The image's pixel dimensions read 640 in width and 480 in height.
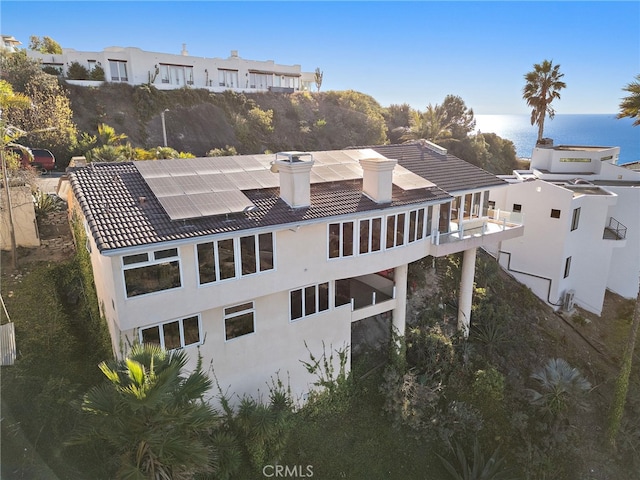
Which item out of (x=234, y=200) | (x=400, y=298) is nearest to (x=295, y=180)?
(x=234, y=200)

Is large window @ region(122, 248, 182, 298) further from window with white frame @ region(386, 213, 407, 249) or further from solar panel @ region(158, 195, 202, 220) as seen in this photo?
window with white frame @ region(386, 213, 407, 249)

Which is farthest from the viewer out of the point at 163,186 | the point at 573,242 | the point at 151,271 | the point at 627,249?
the point at 627,249

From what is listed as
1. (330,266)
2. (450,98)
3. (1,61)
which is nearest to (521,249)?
(330,266)

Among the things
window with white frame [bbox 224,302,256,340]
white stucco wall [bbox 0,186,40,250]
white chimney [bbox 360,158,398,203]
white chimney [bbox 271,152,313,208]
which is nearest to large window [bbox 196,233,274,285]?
window with white frame [bbox 224,302,256,340]

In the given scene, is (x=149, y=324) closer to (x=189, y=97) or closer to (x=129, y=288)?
(x=129, y=288)

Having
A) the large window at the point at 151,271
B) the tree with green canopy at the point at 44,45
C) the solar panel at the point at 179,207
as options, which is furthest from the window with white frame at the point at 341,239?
the tree with green canopy at the point at 44,45

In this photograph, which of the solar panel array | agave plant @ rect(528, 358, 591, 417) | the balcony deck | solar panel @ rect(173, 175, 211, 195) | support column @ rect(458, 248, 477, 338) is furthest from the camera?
support column @ rect(458, 248, 477, 338)

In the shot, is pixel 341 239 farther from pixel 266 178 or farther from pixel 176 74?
pixel 176 74
